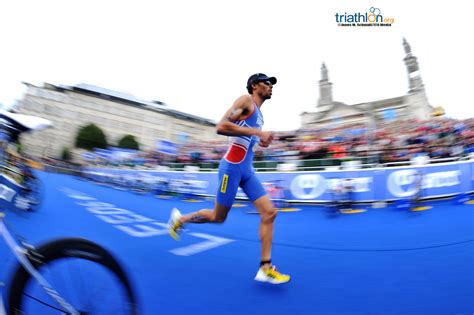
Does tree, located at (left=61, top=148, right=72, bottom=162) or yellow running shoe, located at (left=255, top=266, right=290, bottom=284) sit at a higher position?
tree, located at (left=61, top=148, right=72, bottom=162)

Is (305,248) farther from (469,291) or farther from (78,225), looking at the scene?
(78,225)

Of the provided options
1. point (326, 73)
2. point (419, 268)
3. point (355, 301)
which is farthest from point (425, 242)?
point (326, 73)

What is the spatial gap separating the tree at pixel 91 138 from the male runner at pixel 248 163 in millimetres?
2651

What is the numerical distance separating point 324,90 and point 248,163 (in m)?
65.6

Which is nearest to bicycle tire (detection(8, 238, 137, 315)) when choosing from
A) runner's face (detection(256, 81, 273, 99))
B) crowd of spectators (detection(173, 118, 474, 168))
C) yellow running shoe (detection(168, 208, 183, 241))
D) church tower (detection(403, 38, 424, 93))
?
yellow running shoe (detection(168, 208, 183, 241))

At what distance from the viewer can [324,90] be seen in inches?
2484

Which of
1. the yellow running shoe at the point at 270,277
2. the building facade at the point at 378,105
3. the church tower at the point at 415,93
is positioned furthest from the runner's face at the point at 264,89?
the church tower at the point at 415,93

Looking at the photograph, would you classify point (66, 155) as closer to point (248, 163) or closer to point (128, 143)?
point (128, 143)

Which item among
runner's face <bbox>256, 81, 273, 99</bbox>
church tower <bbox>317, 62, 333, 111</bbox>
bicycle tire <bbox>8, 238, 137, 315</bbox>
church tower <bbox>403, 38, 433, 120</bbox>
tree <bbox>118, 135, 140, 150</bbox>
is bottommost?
bicycle tire <bbox>8, 238, 137, 315</bbox>

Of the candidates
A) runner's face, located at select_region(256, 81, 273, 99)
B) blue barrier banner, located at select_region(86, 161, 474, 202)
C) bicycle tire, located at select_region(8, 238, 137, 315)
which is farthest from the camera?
blue barrier banner, located at select_region(86, 161, 474, 202)

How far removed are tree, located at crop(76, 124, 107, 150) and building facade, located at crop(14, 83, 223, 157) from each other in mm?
83

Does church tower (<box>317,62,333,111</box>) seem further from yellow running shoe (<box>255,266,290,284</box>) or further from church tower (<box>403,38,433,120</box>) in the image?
yellow running shoe (<box>255,266,290,284</box>)

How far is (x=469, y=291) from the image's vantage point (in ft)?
6.78

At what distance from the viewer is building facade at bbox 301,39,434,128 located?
36.3 metres
